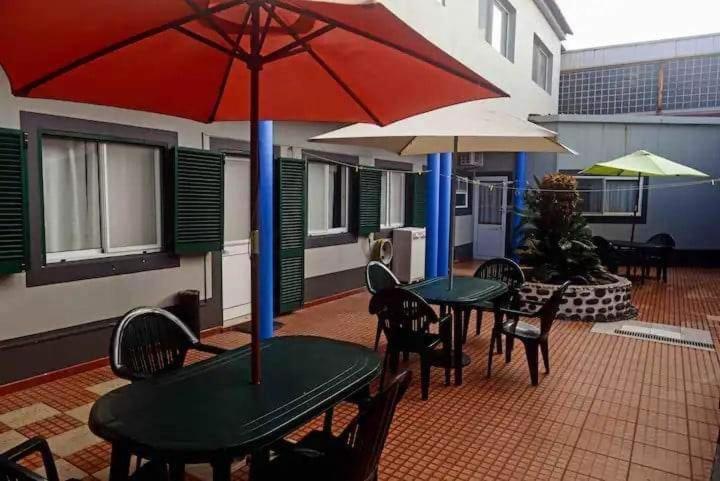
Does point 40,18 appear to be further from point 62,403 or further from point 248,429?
point 62,403

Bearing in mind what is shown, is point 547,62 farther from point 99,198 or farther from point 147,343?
point 147,343

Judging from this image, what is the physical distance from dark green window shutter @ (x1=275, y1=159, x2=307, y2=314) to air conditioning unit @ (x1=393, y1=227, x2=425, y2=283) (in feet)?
8.47

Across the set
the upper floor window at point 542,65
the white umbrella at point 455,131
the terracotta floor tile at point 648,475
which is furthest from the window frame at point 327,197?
the upper floor window at point 542,65

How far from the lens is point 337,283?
303 inches

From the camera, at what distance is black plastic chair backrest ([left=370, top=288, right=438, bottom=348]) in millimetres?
3893

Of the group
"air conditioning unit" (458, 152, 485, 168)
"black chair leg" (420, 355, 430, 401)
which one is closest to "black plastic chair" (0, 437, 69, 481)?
"black chair leg" (420, 355, 430, 401)

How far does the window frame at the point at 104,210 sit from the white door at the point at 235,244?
0.99 m

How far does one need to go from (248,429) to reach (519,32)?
11332mm

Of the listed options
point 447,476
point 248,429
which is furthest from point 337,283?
→ point 248,429

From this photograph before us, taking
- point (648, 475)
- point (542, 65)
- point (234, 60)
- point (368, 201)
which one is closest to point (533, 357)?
point (648, 475)

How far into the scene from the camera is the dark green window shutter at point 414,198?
9602 millimetres

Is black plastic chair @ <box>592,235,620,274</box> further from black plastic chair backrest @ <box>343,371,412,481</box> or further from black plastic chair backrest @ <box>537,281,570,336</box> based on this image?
black plastic chair backrest @ <box>343,371,412,481</box>

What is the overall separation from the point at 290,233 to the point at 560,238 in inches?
146

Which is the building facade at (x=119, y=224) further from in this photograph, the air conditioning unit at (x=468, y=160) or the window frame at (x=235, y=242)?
the air conditioning unit at (x=468, y=160)
